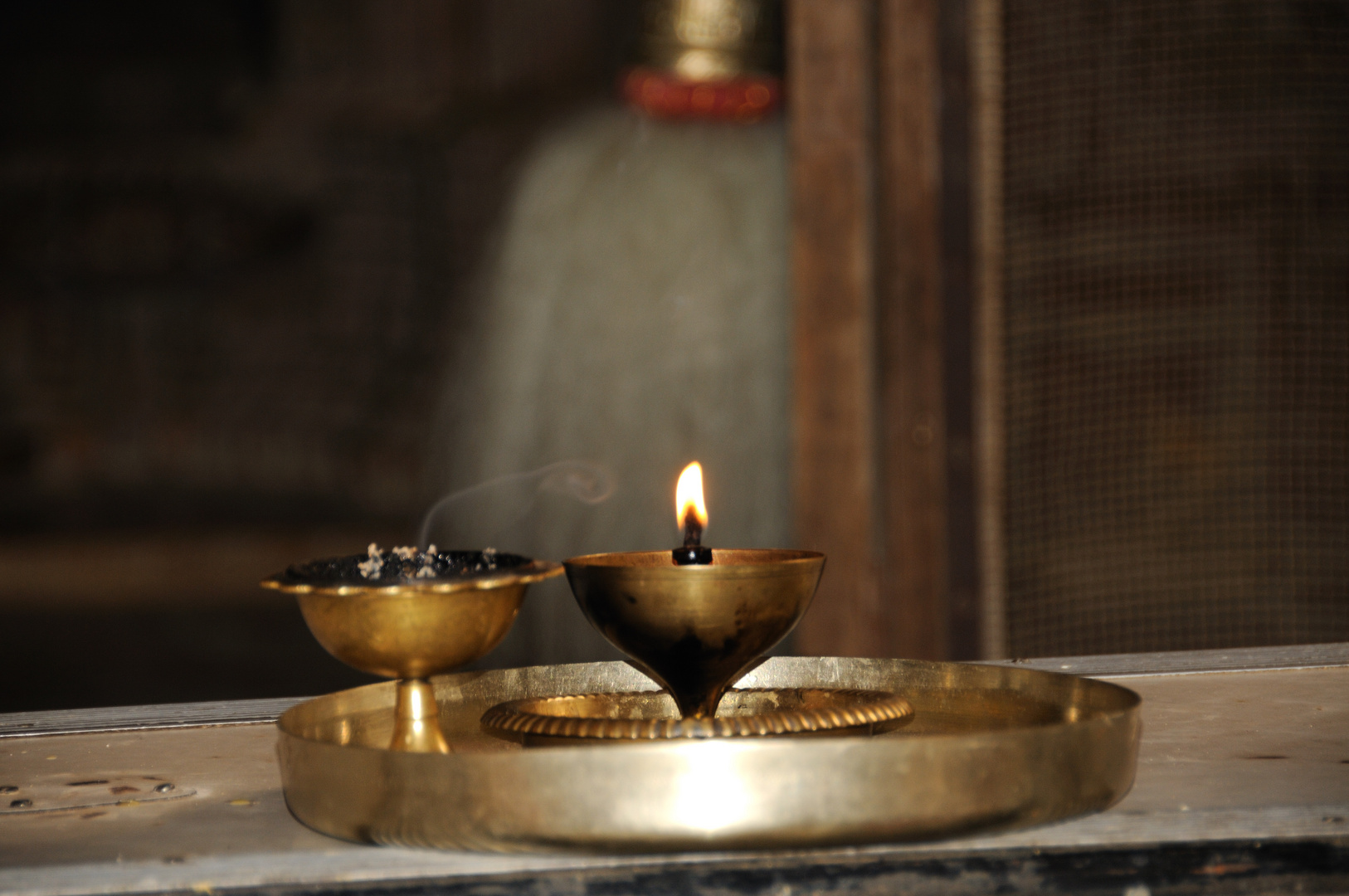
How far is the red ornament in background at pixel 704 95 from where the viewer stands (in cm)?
200

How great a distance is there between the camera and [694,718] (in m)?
0.40

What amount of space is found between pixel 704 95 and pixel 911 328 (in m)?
0.84

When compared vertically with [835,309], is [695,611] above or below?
below

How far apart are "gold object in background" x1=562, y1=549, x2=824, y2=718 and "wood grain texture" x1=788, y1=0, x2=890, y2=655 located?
1.10 metres

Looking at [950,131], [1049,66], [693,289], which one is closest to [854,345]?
[950,131]

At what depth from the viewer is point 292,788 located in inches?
14.5

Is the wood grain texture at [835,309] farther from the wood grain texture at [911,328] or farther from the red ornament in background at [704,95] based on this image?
the red ornament in background at [704,95]

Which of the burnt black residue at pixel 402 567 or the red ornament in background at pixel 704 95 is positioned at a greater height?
the red ornament in background at pixel 704 95

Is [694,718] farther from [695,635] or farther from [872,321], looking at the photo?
[872,321]

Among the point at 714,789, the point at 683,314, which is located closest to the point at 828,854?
the point at 714,789

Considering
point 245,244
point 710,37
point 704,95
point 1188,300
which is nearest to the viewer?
point 1188,300

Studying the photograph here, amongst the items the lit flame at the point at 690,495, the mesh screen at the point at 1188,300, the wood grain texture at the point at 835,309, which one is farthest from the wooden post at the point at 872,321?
the lit flame at the point at 690,495

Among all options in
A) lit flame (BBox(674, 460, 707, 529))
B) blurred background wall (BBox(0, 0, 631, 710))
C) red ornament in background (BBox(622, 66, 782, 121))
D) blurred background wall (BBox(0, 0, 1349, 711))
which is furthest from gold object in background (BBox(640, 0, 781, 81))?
blurred background wall (BBox(0, 0, 631, 710))

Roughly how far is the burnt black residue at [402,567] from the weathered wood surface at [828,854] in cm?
8
